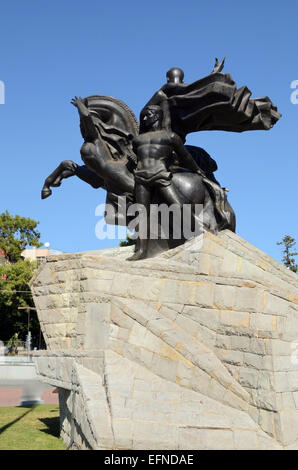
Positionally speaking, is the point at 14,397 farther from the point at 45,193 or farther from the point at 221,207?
the point at 221,207

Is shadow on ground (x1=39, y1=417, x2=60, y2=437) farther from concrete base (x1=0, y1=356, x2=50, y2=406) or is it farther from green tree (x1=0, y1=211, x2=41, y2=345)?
green tree (x1=0, y1=211, x2=41, y2=345)

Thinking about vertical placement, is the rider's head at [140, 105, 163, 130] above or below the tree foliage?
above

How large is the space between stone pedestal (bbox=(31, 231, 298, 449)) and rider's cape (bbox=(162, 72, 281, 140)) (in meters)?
3.03

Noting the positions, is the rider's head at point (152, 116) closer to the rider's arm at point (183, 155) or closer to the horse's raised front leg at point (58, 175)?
the rider's arm at point (183, 155)

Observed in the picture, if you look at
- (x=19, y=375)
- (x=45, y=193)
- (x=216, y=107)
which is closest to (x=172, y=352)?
(x=216, y=107)

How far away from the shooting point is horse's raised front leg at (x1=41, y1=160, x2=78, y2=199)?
12.2m

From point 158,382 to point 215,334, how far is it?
1.36m

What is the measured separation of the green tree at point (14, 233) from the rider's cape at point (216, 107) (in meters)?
23.3

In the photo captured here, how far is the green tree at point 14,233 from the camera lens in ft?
105

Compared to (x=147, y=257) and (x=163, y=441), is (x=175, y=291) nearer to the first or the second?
(x=147, y=257)

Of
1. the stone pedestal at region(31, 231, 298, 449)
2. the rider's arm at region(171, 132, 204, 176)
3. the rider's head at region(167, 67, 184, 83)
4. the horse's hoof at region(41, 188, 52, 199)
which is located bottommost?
the stone pedestal at region(31, 231, 298, 449)

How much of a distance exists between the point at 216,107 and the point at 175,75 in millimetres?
1455

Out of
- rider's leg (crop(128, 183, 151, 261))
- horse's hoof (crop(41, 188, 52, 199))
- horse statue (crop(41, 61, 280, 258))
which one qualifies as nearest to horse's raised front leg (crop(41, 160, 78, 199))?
horse's hoof (crop(41, 188, 52, 199))

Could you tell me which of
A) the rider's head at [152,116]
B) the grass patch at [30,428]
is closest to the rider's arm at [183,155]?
the rider's head at [152,116]
